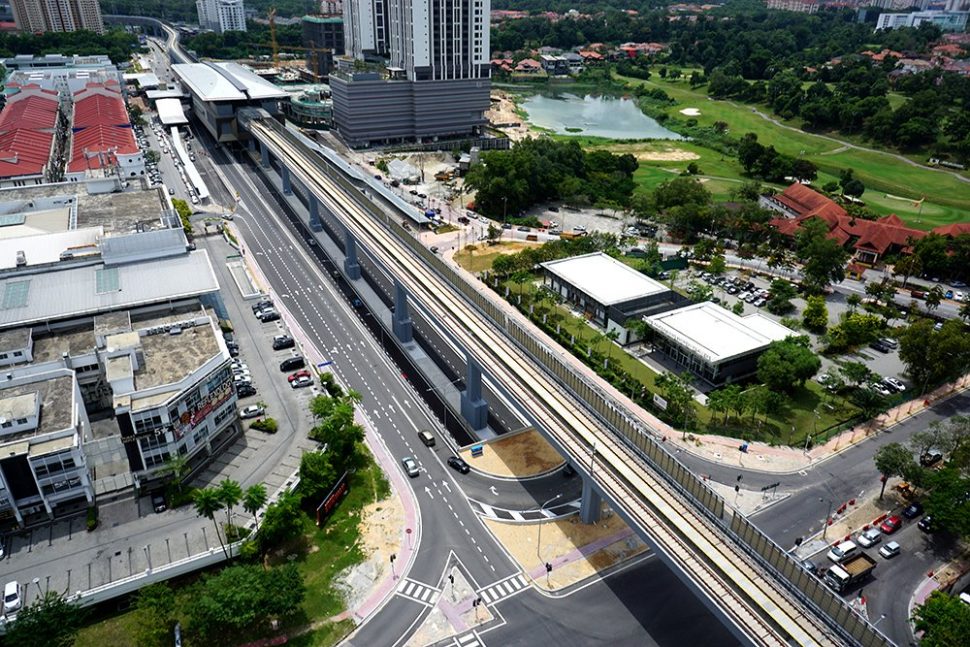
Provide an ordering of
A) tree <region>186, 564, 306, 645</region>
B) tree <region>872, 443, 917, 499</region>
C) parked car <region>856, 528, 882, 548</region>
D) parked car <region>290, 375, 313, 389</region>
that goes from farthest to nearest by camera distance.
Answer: parked car <region>290, 375, 313, 389</region> < tree <region>872, 443, 917, 499</region> < parked car <region>856, 528, 882, 548</region> < tree <region>186, 564, 306, 645</region>

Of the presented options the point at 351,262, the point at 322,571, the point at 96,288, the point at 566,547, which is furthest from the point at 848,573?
the point at 96,288

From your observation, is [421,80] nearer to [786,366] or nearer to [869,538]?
[786,366]

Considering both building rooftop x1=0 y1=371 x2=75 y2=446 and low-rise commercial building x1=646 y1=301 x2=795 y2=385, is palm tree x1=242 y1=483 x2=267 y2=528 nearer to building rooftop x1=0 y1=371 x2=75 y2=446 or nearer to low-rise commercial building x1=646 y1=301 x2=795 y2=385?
building rooftop x1=0 y1=371 x2=75 y2=446

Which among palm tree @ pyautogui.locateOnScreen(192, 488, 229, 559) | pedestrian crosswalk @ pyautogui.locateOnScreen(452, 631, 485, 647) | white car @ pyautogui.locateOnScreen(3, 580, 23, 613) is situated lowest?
pedestrian crosswalk @ pyautogui.locateOnScreen(452, 631, 485, 647)

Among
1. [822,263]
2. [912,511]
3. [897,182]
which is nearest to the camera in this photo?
[912,511]

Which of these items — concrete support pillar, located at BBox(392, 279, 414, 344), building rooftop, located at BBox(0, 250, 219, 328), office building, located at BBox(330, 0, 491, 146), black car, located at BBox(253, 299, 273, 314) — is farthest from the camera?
office building, located at BBox(330, 0, 491, 146)

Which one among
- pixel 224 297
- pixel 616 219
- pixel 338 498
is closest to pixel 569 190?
pixel 616 219

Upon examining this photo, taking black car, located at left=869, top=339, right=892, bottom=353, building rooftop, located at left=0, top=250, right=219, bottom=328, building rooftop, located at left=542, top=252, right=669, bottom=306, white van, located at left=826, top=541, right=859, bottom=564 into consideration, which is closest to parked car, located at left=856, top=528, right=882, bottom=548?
white van, located at left=826, top=541, right=859, bottom=564
